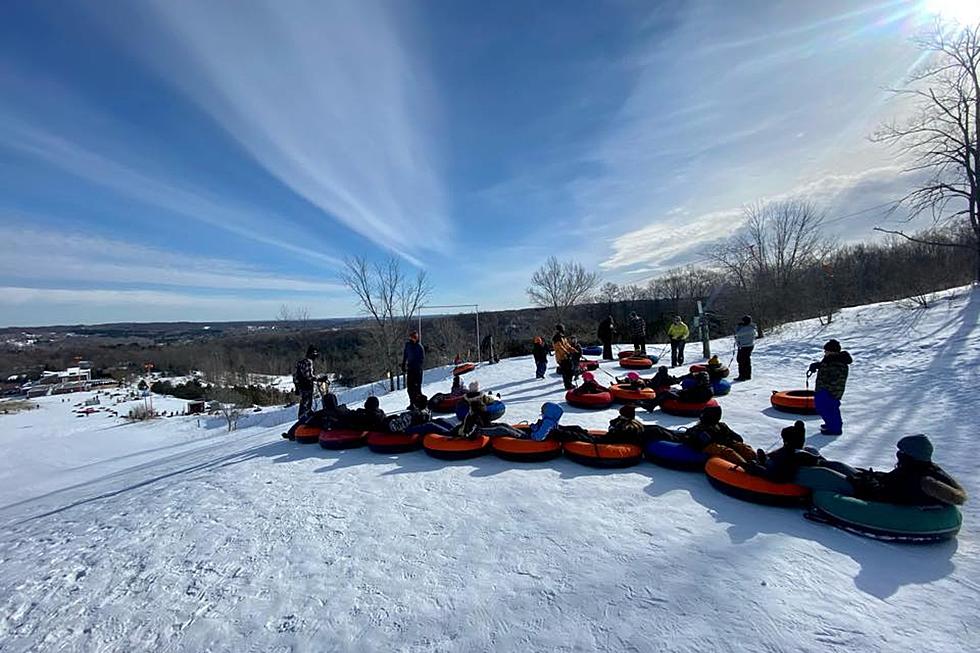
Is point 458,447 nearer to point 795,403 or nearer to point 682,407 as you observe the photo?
point 682,407

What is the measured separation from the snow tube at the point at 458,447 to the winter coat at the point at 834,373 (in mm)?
5674

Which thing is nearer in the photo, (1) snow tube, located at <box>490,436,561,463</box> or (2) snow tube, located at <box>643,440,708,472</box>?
(2) snow tube, located at <box>643,440,708,472</box>

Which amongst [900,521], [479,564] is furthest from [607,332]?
[479,564]

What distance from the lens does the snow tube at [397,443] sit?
743cm

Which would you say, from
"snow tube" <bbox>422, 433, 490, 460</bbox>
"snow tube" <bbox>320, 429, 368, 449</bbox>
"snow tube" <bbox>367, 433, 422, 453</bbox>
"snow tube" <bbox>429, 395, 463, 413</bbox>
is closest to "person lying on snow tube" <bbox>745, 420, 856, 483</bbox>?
"snow tube" <bbox>422, 433, 490, 460</bbox>

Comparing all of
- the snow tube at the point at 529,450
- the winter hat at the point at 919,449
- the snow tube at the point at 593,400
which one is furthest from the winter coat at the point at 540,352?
the winter hat at the point at 919,449

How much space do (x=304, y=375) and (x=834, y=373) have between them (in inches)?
429

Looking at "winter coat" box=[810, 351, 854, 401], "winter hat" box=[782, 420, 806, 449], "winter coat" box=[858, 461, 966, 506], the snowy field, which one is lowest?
the snowy field

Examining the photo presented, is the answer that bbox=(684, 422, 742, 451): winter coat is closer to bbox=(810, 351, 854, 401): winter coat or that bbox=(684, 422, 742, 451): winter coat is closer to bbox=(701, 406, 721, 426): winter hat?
bbox=(701, 406, 721, 426): winter hat

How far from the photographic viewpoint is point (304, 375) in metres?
10.1

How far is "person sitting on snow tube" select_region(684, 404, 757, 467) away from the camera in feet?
17.8

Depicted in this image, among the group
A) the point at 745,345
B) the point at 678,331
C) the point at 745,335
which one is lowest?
the point at 745,345

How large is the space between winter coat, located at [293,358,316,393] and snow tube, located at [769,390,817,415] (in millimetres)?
10494

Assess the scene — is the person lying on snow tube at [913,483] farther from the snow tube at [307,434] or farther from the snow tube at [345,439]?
the snow tube at [307,434]
